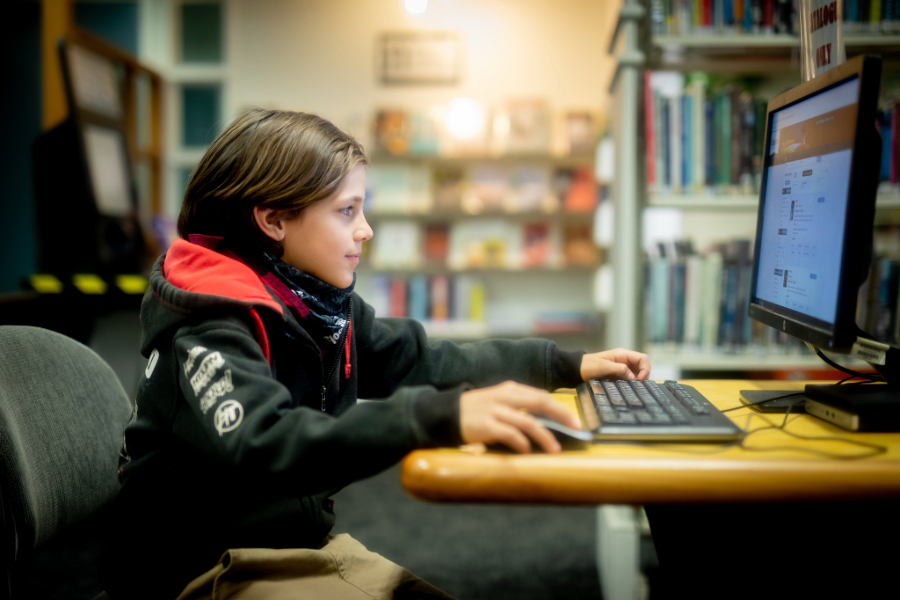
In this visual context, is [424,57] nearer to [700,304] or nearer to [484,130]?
[484,130]

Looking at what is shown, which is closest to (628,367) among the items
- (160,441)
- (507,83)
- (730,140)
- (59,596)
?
(160,441)

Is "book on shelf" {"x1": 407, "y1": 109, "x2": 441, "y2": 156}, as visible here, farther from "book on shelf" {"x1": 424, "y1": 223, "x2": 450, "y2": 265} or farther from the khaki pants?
the khaki pants

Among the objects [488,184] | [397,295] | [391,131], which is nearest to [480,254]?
[488,184]

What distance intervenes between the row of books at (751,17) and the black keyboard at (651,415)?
1.22m

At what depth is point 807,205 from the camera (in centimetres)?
83

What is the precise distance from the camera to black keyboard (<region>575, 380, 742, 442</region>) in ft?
2.20

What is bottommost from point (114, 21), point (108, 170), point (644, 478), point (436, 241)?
point (644, 478)

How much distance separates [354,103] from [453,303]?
143cm

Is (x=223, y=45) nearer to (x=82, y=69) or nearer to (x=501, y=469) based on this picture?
(x=82, y=69)

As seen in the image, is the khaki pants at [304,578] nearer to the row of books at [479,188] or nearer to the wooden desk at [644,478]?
the wooden desk at [644,478]

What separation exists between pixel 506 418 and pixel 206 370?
0.33 meters

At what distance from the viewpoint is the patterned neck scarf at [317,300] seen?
2.81 ft

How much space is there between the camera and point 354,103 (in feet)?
12.5

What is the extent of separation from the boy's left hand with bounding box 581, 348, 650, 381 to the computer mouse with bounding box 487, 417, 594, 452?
35cm
